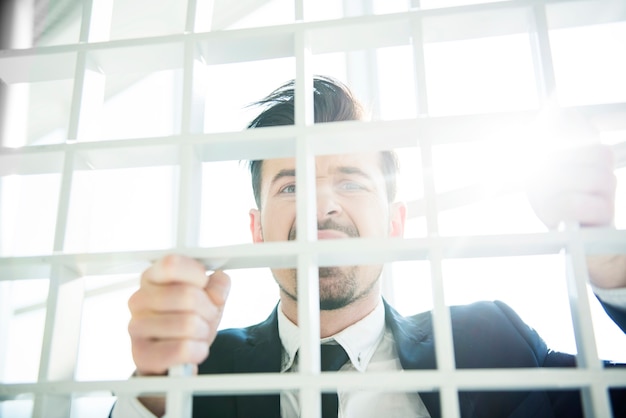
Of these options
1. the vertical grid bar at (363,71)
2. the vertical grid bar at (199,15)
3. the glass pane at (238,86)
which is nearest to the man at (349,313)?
the glass pane at (238,86)

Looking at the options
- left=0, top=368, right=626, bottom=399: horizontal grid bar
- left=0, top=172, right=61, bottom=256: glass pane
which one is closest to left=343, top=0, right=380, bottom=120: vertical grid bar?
left=0, top=172, right=61, bottom=256: glass pane

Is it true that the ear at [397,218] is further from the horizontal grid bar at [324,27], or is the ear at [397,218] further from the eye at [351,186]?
the horizontal grid bar at [324,27]

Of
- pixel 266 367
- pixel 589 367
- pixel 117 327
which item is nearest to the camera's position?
pixel 589 367

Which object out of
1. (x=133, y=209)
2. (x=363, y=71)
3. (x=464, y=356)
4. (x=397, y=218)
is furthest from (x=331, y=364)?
(x=363, y=71)

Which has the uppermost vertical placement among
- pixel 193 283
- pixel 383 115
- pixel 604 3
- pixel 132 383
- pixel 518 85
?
pixel 383 115

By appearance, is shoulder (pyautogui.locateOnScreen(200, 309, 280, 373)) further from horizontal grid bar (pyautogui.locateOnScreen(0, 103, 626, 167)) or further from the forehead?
horizontal grid bar (pyautogui.locateOnScreen(0, 103, 626, 167))

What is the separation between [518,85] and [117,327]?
2.22 m

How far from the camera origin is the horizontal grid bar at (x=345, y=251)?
0.56 meters

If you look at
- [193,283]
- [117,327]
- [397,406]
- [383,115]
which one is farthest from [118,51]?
[117,327]

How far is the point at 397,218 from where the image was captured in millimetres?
2008

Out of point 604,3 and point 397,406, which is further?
point 397,406

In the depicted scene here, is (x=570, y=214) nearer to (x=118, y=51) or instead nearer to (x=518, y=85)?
(x=118, y=51)

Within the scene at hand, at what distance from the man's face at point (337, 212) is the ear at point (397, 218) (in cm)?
15

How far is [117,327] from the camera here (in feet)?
7.93
